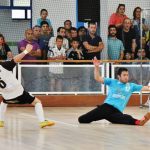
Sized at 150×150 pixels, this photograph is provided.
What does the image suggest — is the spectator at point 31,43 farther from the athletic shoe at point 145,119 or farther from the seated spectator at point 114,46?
the athletic shoe at point 145,119

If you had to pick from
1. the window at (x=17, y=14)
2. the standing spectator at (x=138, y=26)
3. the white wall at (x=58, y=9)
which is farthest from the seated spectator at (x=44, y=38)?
the window at (x=17, y=14)

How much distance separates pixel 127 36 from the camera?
16734 millimetres

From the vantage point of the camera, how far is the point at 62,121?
1239cm

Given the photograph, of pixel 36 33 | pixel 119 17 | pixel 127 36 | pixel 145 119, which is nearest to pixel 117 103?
pixel 145 119

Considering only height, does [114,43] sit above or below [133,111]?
above

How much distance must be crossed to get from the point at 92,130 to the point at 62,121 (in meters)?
1.83

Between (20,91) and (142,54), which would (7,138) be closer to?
(20,91)

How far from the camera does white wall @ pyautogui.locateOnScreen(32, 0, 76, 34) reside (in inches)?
767

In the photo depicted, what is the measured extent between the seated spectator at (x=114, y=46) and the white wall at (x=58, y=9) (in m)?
2.94

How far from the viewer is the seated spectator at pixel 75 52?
1606cm

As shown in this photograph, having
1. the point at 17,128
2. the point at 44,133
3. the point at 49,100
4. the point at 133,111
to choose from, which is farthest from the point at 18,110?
the point at 44,133

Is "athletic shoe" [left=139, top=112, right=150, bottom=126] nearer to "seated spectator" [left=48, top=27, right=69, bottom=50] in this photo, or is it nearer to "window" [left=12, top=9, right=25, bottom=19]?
"seated spectator" [left=48, top=27, right=69, bottom=50]

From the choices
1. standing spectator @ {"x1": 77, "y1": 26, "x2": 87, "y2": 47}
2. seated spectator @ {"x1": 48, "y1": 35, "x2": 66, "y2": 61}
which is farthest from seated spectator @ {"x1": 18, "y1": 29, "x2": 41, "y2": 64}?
standing spectator @ {"x1": 77, "y1": 26, "x2": 87, "y2": 47}

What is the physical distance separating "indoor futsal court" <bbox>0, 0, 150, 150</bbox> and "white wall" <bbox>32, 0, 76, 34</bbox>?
3cm
